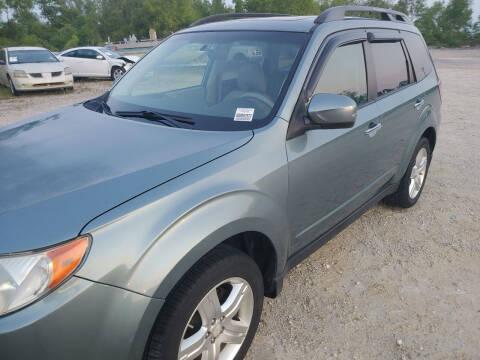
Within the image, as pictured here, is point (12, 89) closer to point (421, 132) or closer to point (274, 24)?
point (274, 24)

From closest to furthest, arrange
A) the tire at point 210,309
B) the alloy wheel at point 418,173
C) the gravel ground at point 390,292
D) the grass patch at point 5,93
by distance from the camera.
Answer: the tire at point 210,309 < the gravel ground at point 390,292 < the alloy wheel at point 418,173 < the grass patch at point 5,93

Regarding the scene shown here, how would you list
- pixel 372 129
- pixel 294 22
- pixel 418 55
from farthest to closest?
pixel 418 55 → pixel 372 129 → pixel 294 22

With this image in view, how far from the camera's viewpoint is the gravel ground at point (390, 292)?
2.23 meters

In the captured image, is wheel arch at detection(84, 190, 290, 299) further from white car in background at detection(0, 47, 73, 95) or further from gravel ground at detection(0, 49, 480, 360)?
white car in background at detection(0, 47, 73, 95)

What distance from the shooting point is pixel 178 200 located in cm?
153

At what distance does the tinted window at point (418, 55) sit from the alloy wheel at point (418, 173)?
732 mm

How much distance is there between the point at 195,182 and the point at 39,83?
38.8 feet

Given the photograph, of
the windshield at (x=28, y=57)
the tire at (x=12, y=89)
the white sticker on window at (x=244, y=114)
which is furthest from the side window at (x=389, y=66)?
the tire at (x=12, y=89)

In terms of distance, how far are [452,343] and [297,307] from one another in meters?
0.91

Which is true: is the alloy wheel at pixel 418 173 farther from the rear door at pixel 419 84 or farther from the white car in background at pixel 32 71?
the white car in background at pixel 32 71

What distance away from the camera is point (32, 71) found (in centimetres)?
1141

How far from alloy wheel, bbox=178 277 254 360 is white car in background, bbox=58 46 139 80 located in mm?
14386

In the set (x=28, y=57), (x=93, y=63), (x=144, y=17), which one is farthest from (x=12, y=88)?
(x=144, y=17)

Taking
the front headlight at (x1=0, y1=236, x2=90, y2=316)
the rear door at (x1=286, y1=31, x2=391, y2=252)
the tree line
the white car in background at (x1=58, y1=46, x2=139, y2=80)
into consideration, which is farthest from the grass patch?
the tree line
